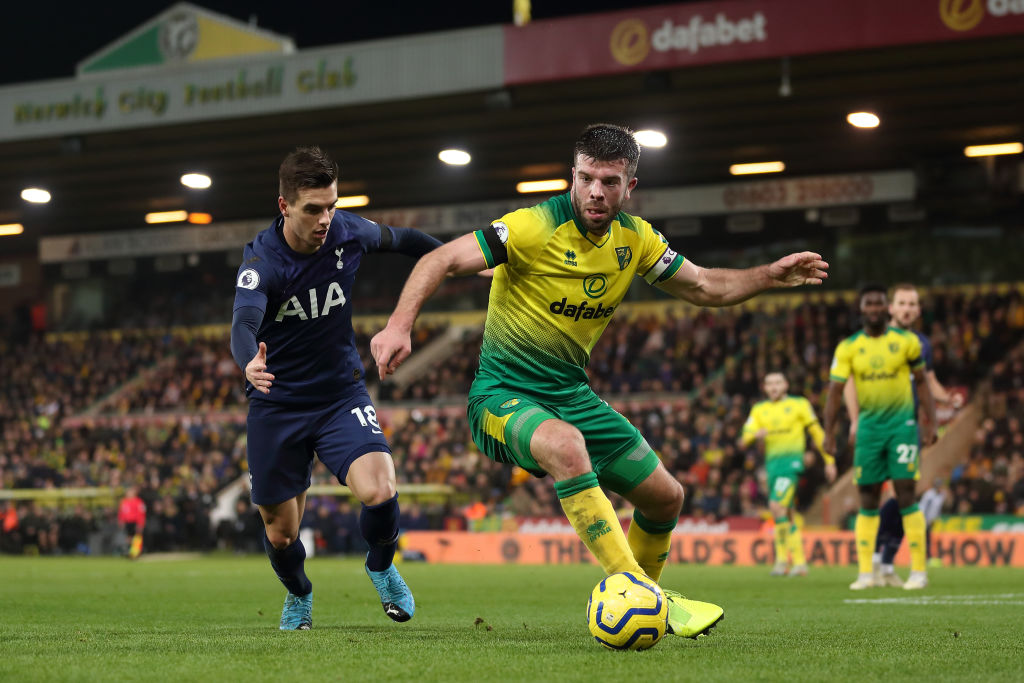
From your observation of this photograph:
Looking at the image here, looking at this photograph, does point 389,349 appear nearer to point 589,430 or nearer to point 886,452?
point 589,430

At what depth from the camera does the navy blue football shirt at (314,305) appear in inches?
260

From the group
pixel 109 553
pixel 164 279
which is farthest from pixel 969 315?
pixel 164 279

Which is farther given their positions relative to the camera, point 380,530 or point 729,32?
point 729,32

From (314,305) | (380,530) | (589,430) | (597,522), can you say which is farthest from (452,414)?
→ (597,522)

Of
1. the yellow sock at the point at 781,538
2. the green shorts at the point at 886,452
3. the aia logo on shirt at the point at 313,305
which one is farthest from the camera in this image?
the yellow sock at the point at 781,538

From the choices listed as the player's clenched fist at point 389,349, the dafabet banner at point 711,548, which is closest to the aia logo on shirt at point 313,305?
the player's clenched fist at point 389,349

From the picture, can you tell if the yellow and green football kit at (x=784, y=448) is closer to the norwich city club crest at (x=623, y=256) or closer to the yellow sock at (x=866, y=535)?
the yellow sock at (x=866, y=535)

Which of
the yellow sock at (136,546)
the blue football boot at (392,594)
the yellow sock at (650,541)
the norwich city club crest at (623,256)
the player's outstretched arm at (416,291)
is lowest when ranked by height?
the yellow sock at (136,546)

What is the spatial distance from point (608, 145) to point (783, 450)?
33.3 ft

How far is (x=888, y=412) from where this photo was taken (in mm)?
11070

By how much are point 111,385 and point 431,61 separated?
19.6 metres

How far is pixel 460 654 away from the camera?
206 inches

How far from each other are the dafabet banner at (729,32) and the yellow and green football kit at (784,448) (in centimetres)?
582

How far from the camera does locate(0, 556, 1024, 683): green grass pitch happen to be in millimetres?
4562
